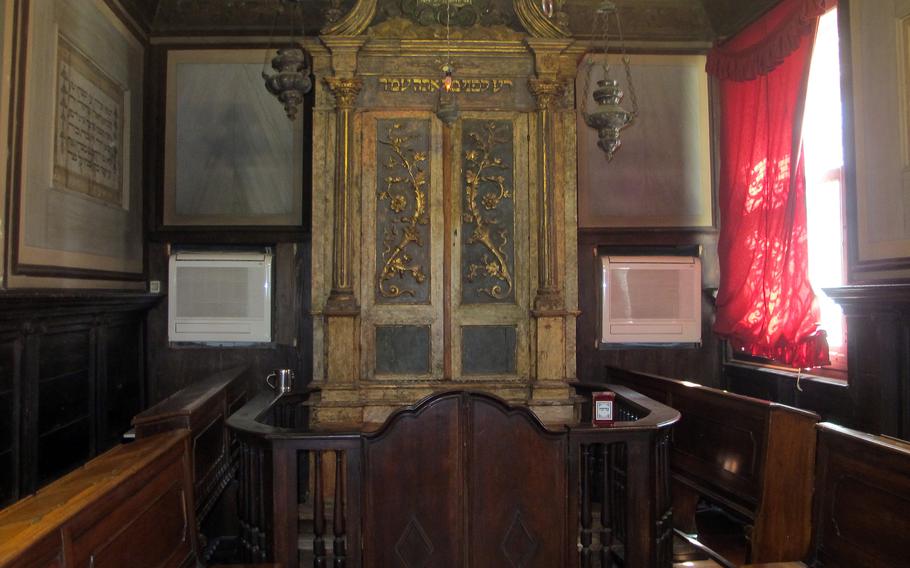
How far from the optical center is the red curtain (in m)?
3.85

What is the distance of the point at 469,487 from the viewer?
2.79 m

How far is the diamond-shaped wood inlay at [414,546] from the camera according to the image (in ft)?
8.96

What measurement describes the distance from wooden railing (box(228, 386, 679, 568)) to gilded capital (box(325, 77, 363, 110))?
229 cm

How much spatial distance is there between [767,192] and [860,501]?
2491mm

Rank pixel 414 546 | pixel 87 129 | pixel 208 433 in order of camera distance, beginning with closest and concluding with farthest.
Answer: pixel 414 546 → pixel 208 433 → pixel 87 129

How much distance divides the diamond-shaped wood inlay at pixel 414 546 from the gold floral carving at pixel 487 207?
73.9 inches

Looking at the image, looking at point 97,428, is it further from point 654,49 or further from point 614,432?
point 654,49

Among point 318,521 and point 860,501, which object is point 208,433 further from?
point 860,501

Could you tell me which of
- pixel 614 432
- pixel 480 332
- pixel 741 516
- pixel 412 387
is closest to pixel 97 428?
pixel 412 387

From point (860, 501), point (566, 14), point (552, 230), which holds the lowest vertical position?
point (860, 501)

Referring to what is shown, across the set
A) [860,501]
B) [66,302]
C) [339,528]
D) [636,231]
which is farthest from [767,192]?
Result: [66,302]

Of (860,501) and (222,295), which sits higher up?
(222,295)

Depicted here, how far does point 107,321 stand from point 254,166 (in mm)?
1671

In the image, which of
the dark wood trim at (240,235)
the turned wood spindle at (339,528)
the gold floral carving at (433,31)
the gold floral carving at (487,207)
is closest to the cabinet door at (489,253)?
the gold floral carving at (487,207)
